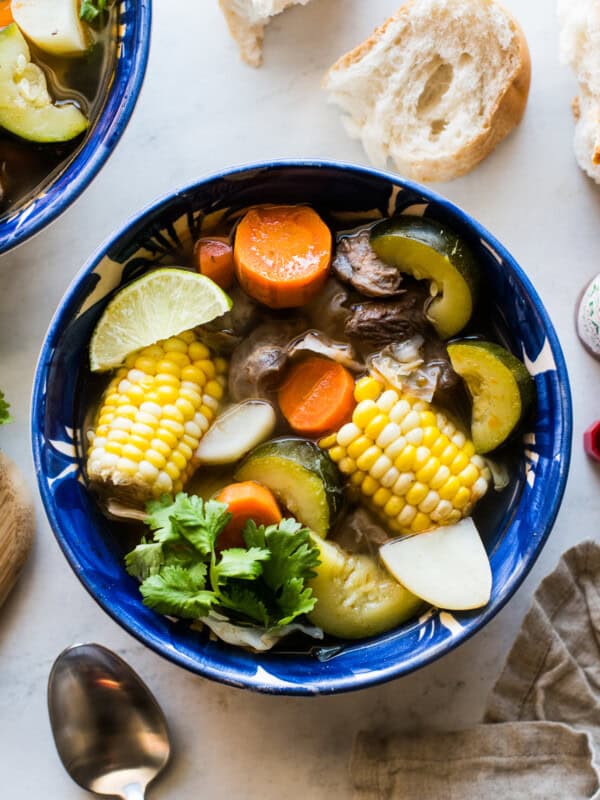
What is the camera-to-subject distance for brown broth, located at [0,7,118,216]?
216 centimetres

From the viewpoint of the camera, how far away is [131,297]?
77.3 inches

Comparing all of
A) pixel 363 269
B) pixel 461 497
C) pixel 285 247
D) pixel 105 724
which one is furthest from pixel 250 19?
pixel 105 724

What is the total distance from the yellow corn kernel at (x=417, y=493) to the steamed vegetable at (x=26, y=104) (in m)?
1.15

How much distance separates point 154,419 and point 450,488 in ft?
2.14

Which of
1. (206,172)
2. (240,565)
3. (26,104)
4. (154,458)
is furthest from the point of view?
(206,172)

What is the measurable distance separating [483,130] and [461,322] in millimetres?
521

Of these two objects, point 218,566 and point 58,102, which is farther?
point 58,102

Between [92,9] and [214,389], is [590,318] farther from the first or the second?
[92,9]

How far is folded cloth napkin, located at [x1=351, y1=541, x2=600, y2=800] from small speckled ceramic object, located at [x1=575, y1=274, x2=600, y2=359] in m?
0.48

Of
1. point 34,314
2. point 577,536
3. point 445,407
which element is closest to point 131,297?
point 34,314

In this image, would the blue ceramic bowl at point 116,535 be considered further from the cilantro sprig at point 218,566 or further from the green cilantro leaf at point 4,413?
the green cilantro leaf at point 4,413

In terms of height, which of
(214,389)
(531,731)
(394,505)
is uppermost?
(214,389)

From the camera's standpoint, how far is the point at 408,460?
1.93 m

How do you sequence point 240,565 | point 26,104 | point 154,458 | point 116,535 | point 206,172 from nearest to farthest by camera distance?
point 240,565, point 154,458, point 116,535, point 26,104, point 206,172
